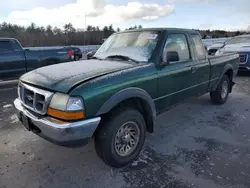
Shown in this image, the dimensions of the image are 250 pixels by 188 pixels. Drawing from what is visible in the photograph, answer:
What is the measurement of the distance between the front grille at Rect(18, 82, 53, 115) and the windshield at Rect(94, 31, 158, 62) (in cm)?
145

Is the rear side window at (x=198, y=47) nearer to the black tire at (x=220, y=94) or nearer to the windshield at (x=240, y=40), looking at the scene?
the black tire at (x=220, y=94)

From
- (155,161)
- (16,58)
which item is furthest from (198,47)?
(16,58)

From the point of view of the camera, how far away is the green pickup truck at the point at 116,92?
2.37 m

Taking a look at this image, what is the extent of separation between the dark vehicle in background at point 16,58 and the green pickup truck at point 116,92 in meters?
4.81

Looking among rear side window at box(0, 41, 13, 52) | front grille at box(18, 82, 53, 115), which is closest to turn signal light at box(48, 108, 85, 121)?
front grille at box(18, 82, 53, 115)

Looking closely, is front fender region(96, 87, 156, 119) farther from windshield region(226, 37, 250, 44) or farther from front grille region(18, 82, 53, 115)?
windshield region(226, 37, 250, 44)

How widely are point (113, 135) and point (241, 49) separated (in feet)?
28.7

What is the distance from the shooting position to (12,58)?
24.5 ft

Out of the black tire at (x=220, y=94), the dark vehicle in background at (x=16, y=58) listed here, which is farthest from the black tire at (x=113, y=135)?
the dark vehicle in background at (x=16, y=58)

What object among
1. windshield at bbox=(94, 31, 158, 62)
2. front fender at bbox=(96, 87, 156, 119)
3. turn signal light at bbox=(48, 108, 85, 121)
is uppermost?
windshield at bbox=(94, 31, 158, 62)

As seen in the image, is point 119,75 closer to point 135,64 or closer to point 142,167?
point 135,64

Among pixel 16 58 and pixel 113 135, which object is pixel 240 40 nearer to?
pixel 16 58

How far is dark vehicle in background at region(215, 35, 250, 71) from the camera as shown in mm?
8856

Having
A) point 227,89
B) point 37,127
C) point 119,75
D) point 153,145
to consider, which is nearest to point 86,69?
point 119,75
